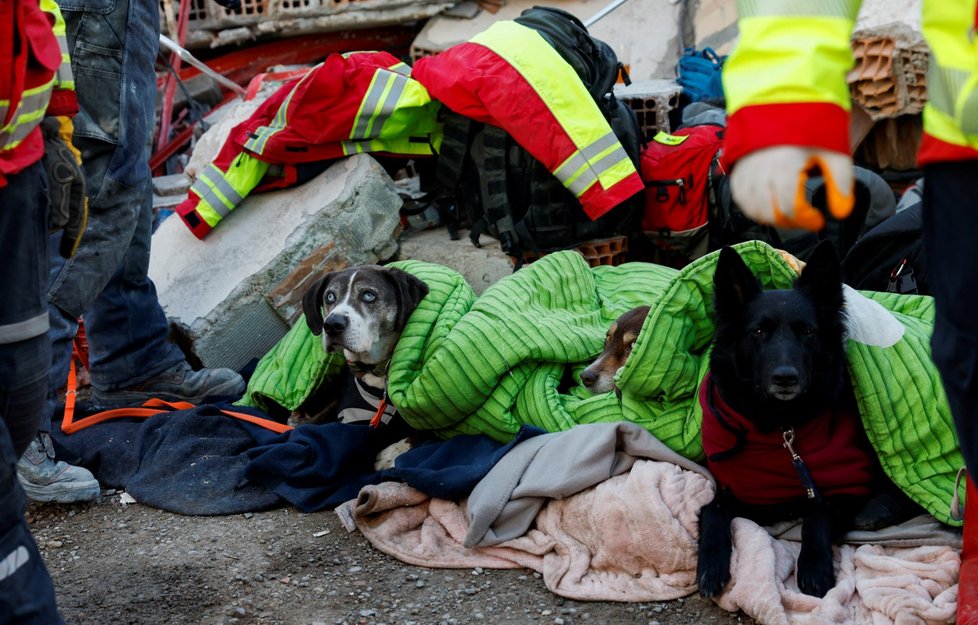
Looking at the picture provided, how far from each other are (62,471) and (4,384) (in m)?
1.95

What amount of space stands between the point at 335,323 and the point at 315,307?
27 centimetres

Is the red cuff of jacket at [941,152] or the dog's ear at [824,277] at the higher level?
the red cuff of jacket at [941,152]

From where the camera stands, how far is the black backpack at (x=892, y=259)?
3.88 meters

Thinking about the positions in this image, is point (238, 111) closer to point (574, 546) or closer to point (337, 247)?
point (337, 247)

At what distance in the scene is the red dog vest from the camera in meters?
3.06

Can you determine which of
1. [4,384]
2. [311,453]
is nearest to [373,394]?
[311,453]

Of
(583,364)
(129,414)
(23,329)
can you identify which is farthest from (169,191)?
(23,329)

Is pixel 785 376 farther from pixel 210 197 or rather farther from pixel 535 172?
pixel 210 197

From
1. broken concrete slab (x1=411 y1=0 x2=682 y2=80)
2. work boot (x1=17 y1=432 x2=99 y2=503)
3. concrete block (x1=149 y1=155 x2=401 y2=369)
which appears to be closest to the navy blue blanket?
work boot (x1=17 y1=432 x2=99 y2=503)

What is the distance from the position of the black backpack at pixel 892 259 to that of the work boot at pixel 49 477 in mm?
2938

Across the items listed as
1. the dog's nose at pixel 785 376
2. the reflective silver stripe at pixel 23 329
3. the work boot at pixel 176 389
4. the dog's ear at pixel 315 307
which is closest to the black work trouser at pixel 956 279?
the dog's nose at pixel 785 376

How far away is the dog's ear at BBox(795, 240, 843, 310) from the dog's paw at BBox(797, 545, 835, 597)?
692 millimetres

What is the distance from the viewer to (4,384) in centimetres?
210

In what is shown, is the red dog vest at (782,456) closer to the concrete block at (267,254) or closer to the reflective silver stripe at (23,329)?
the reflective silver stripe at (23,329)
